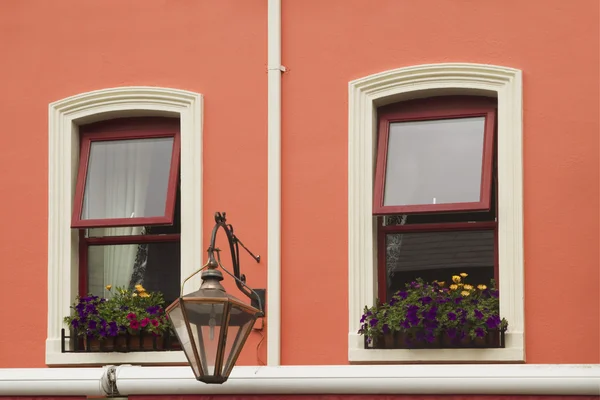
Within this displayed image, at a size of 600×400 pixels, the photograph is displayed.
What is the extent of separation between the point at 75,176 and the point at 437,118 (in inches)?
112

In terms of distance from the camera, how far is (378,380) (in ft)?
36.3

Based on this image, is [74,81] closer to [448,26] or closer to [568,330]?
[448,26]

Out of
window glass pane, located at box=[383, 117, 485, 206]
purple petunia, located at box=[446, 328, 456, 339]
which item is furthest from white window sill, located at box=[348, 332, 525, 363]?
window glass pane, located at box=[383, 117, 485, 206]

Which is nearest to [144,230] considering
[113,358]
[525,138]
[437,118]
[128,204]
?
[128,204]

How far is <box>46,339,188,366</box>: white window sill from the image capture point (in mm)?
11656

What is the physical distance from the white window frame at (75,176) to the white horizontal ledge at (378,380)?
25 centimetres

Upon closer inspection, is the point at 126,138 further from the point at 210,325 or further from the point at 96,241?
the point at 210,325

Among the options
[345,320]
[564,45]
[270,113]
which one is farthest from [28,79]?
[564,45]

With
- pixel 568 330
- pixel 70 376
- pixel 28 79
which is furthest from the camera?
pixel 28 79

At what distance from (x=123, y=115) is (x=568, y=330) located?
381 cm

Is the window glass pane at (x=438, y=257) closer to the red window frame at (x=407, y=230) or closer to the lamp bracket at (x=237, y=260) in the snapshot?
the red window frame at (x=407, y=230)

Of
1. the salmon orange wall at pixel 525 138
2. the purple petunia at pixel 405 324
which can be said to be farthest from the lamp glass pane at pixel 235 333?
the purple petunia at pixel 405 324

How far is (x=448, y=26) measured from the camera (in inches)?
454

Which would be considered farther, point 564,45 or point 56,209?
point 56,209
